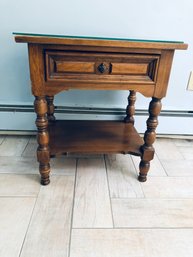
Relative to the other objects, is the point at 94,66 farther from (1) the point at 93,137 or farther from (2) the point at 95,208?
(2) the point at 95,208

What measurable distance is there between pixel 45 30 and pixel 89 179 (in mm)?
714

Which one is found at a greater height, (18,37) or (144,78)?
(18,37)

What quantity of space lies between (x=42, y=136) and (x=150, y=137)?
391 mm

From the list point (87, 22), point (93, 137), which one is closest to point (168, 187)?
point (93, 137)

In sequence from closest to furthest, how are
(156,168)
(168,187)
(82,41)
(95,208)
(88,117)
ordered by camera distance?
1. (82,41)
2. (95,208)
3. (168,187)
4. (156,168)
5. (88,117)

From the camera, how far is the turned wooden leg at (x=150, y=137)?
0.72 meters

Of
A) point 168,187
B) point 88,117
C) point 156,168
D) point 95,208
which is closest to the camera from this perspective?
point 95,208

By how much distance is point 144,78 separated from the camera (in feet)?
2.21

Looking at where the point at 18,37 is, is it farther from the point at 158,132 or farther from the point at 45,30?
the point at 158,132

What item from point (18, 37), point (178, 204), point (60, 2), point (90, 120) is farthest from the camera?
point (90, 120)

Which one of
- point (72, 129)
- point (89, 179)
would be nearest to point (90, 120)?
point (72, 129)

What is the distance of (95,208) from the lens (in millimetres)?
714

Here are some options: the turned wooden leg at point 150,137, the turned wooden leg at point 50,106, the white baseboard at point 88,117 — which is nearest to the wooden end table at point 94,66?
the turned wooden leg at point 150,137

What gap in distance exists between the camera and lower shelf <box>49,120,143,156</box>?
816 millimetres
